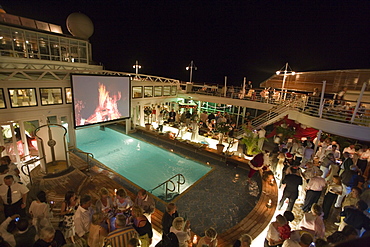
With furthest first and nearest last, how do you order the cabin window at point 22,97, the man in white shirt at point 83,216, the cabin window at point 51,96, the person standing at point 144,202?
the cabin window at point 51,96 → the cabin window at point 22,97 → the person standing at point 144,202 → the man in white shirt at point 83,216

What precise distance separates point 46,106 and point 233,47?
55046mm

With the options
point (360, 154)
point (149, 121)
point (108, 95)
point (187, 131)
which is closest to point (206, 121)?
point (187, 131)

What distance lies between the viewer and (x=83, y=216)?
4.67m

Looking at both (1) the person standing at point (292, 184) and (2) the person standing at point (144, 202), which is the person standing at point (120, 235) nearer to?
(2) the person standing at point (144, 202)

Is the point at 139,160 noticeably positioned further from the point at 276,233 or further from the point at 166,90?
the point at 276,233

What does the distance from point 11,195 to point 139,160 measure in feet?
23.4

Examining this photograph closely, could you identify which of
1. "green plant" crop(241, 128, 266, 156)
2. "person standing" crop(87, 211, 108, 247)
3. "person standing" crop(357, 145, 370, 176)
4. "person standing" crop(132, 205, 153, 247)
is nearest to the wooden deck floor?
"person standing" crop(87, 211, 108, 247)

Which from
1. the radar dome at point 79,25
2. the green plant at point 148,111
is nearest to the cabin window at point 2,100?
the green plant at point 148,111

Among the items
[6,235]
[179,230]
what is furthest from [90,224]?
[179,230]

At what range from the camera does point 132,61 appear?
66.2m

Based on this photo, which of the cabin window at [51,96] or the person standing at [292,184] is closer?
the person standing at [292,184]

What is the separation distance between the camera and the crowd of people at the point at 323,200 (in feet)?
14.7

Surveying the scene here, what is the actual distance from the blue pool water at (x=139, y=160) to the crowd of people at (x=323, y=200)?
174 inches

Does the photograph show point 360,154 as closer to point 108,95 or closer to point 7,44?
point 108,95
